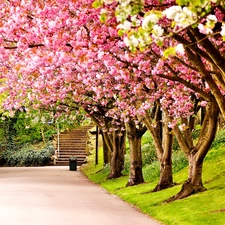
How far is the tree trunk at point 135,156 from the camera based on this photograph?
27516 mm

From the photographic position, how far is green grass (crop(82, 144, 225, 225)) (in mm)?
15477

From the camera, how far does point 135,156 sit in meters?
28.1

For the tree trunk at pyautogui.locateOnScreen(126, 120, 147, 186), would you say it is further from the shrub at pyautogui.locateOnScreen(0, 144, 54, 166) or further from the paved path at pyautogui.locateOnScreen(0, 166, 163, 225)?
the shrub at pyautogui.locateOnScreen(0, 144, 54, 166)

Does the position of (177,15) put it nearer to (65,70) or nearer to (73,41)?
(73,41)

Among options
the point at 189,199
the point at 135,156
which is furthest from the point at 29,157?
the point at 189,199

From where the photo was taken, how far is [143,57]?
15.7 metres

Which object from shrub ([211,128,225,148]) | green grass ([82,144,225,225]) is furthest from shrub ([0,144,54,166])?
green grass ([82,144,225,225])

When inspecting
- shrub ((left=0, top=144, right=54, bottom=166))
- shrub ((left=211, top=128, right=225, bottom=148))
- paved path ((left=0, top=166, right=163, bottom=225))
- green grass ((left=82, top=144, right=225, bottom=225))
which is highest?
shrub ((left=211, top=128, right=225, bottom=148))

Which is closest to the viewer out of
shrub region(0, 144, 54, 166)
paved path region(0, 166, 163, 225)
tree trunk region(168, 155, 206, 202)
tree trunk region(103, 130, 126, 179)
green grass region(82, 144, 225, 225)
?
green grass region(82, 144, 225, 225)

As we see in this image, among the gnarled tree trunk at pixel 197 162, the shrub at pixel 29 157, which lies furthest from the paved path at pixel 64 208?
the shrub at pixel 29 157

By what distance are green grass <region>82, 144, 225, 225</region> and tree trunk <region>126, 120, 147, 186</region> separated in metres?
0.62

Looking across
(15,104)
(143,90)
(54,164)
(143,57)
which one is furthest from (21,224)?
(54,164)

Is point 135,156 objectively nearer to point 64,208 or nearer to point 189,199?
point 64,208

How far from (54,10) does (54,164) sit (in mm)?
43917
